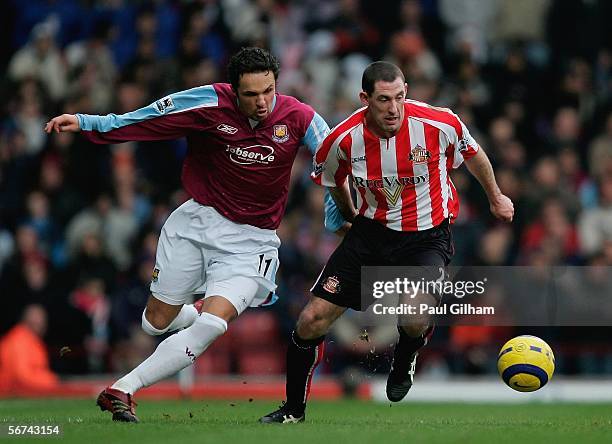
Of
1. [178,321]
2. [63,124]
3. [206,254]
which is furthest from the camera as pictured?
[178,321]

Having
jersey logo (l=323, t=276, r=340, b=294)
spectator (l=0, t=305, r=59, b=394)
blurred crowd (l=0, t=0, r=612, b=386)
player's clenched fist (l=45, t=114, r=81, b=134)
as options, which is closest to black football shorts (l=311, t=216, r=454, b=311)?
jersey logo (l=323, t=276, r=340, b=294)

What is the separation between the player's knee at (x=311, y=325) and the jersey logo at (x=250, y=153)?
3.70 ft

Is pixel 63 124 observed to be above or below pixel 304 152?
below

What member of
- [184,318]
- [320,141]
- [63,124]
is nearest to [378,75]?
[320,141]

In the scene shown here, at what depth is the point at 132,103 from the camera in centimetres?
1759

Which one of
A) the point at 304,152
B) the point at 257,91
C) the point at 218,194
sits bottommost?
the point at 218,194

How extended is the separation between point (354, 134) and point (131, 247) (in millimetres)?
7804

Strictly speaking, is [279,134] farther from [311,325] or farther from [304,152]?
[304,152]

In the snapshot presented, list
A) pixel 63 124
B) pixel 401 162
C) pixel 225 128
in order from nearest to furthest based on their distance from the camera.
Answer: pixel 63 124 → pixel 401 162 → pixel 225 128

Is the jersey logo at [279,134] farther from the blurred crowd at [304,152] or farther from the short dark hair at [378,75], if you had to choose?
the blurred crowd at [304,152]

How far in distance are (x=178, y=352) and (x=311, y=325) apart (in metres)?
0.94

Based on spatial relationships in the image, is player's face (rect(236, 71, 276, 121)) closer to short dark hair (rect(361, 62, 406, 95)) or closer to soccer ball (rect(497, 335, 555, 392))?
short dark hair (rect(361, 62, 406, 95))

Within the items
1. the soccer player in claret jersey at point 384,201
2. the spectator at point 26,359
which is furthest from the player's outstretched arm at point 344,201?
the spectator at point 26,359

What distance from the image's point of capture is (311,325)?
9430 mm
